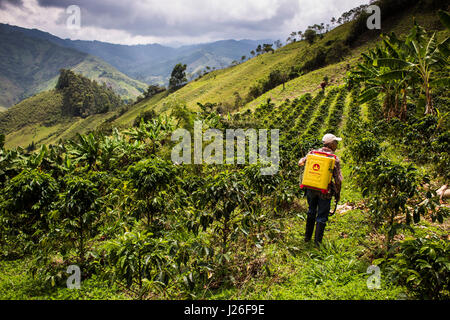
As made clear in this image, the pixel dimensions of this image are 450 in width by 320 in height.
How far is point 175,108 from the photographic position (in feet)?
42.5

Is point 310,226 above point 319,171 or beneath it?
beneath

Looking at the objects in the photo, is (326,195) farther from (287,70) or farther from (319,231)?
(287,70)

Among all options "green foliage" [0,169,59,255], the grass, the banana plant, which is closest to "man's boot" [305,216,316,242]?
the grass

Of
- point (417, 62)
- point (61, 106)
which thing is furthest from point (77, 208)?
point (61, 106)

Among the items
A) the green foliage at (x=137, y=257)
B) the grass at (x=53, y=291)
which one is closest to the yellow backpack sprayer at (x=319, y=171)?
the green foliage at (x=137, y=257)

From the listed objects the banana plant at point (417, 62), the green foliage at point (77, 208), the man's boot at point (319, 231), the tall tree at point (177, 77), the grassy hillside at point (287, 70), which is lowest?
the man's boot at point (319, 231)

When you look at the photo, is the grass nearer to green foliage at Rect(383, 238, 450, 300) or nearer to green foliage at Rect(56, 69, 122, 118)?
green foliage at Rect(383, 238, 450, 300)

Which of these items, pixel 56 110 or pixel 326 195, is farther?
pixel 56 110

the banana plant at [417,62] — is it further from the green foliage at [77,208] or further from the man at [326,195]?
the green foliage at [77,208]

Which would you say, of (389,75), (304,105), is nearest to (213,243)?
(389,75)

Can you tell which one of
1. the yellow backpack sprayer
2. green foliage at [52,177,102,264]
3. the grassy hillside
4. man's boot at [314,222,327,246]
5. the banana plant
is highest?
the grassy hillside
